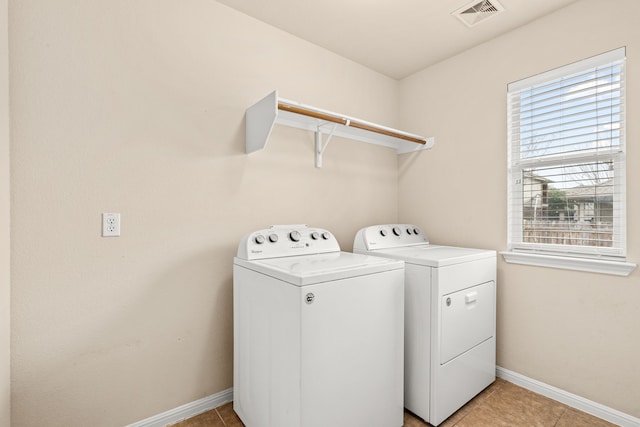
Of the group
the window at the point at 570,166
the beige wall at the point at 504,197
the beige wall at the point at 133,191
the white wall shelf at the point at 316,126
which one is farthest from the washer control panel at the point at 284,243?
the window at the point at 570,166

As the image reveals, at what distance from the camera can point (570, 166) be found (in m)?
1.85

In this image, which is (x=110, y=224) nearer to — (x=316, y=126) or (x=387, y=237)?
(x=316, y=126)

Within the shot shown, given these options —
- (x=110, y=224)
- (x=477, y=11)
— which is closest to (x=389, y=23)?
(x=477, y=11)

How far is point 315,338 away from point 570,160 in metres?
1.83

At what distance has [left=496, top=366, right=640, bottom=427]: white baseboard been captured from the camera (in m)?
1.62

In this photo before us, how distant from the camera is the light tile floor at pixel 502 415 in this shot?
1.65 meters

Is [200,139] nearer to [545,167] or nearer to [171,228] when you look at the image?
[171,228]

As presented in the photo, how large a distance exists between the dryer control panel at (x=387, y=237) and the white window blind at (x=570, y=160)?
0.63 m

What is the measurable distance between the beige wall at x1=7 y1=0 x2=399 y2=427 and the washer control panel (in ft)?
0.77

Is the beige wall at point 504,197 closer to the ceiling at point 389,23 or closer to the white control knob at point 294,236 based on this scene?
the ceiling at point 389,23

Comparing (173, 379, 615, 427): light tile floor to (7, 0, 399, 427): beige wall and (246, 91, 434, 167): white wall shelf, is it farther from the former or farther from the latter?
(246, 91, 434, 167): white wall shelf

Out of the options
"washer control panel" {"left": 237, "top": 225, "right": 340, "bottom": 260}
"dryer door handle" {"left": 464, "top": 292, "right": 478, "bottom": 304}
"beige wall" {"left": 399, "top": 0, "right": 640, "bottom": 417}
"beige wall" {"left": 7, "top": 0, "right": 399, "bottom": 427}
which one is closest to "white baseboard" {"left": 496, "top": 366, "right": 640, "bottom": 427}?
"beige wall" {"left": 399, "top": 0, "right": 640, "bottom": 417}

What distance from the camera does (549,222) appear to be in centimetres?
194

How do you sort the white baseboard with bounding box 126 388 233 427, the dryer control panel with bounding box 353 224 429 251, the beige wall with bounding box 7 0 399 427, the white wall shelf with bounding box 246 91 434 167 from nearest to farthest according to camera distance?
the beige wall with bounding box 7 0 399 427, the white baseboard with bounding box 126 388 233 427, the white wall shelf with bounding box 246 91 434 167, the dryer control panel with bounding box 353 224 429 251
